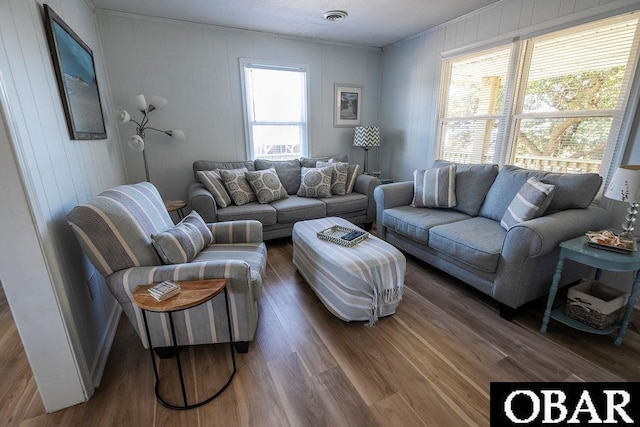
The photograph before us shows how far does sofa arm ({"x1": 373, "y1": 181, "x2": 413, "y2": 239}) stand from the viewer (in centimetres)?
295

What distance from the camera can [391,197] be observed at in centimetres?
296

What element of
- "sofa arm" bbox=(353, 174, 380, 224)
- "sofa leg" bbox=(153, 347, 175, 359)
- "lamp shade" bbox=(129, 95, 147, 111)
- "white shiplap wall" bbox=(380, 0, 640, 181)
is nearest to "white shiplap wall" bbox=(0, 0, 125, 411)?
"sofa leg" bbox=(153, 347, 175, 359)

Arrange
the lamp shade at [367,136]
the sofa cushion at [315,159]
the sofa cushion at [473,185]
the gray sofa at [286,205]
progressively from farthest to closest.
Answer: the lamp shade at [367,136] → the sofa cushion at [315,159] → the gray sofa at [286,205] → the sofa cushion at [473,185]

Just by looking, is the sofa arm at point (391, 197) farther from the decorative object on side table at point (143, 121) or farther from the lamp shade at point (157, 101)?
the lamp shade at point (157, 101)

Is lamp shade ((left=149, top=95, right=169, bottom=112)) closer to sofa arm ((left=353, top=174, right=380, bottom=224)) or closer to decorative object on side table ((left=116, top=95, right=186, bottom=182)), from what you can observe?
decorative object on side table ((left=116, top=95, right=186, bottom=182))

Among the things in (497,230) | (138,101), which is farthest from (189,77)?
(497,230)

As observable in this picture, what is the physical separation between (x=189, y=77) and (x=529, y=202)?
3.55 meters

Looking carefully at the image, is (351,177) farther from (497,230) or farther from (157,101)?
(157,101)

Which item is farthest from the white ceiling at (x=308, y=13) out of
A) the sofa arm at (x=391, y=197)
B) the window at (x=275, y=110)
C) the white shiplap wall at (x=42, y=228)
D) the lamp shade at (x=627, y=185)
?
the lamp shade at (x=627, y=185)

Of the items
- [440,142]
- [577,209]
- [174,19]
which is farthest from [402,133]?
[174,19]

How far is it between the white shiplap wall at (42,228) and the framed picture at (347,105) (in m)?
3.07

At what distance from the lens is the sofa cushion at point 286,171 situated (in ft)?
11.7

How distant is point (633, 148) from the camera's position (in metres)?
2.01

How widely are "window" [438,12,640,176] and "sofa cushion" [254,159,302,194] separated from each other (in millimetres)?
1967
